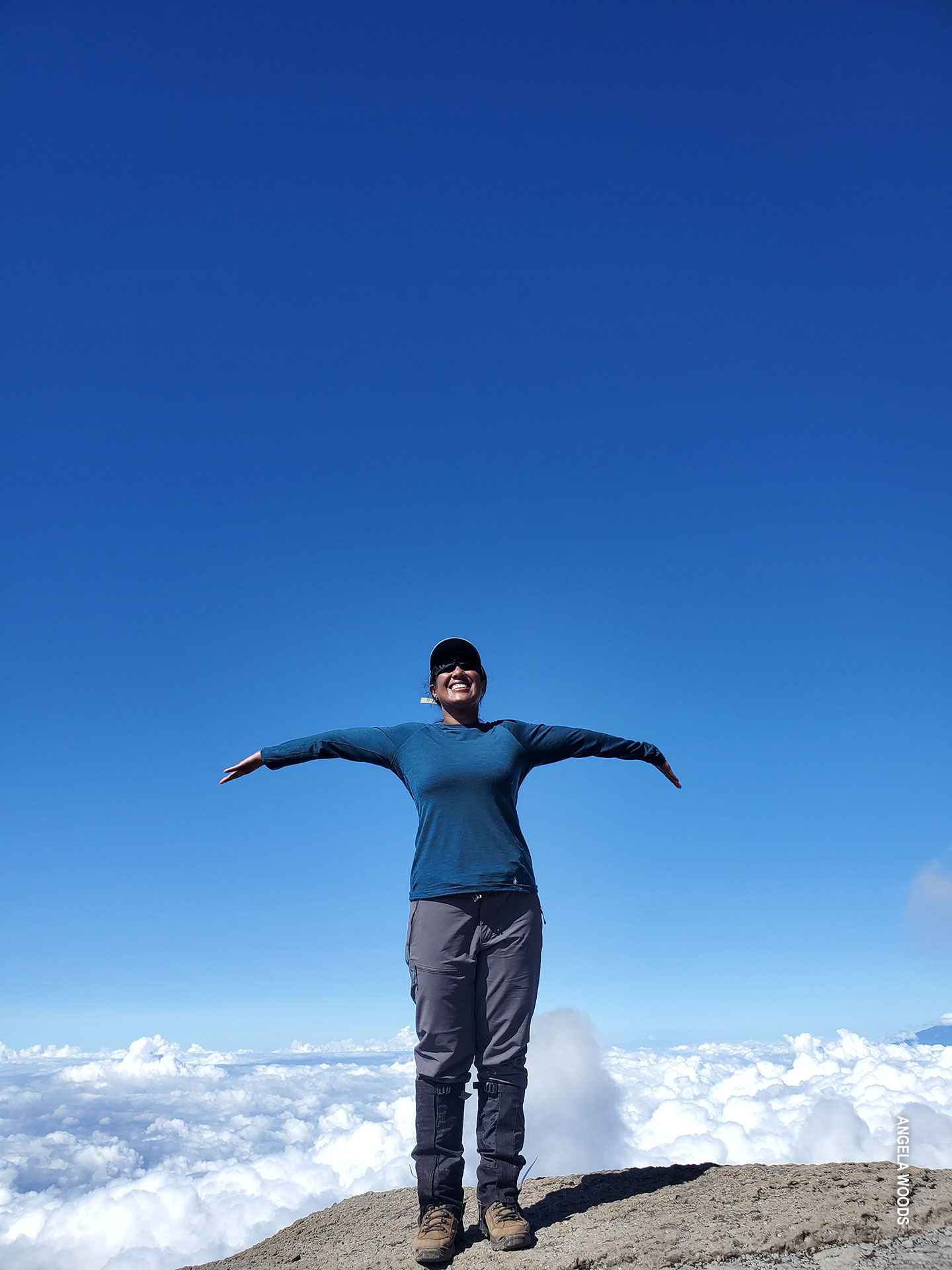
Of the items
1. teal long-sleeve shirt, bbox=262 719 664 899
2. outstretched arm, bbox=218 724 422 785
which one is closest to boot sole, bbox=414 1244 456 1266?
teal long-sleeve shirt, bbox=262 719 664 899

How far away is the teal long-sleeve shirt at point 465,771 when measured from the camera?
5.01 m

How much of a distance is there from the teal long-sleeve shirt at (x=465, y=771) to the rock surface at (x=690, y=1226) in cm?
204

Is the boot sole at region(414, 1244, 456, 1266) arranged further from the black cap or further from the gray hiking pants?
the black cap

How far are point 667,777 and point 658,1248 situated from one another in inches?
111

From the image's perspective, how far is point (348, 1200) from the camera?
7781 millimetres

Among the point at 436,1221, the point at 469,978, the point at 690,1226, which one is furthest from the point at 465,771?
the point at 690,1226

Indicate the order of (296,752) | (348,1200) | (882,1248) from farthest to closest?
(348,1200)
(296,752)
(882,1248)

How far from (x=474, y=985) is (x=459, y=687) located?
6.40 ft

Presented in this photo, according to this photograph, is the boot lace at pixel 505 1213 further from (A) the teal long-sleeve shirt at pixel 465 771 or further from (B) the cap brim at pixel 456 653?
(B) the cap brim at pixel 456 653

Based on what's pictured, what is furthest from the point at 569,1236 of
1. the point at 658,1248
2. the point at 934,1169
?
the point at 934,1169

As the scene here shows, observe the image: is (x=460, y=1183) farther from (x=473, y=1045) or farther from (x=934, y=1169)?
(x=934, y=1169)

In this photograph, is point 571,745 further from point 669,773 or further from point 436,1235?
point 436,1235

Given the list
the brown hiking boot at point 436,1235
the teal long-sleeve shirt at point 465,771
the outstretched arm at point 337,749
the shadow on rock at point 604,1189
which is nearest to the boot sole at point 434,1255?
the brown hiking boot at point 436,1235

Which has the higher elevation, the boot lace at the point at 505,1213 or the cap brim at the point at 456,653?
the cap brim at the point at 456,653
